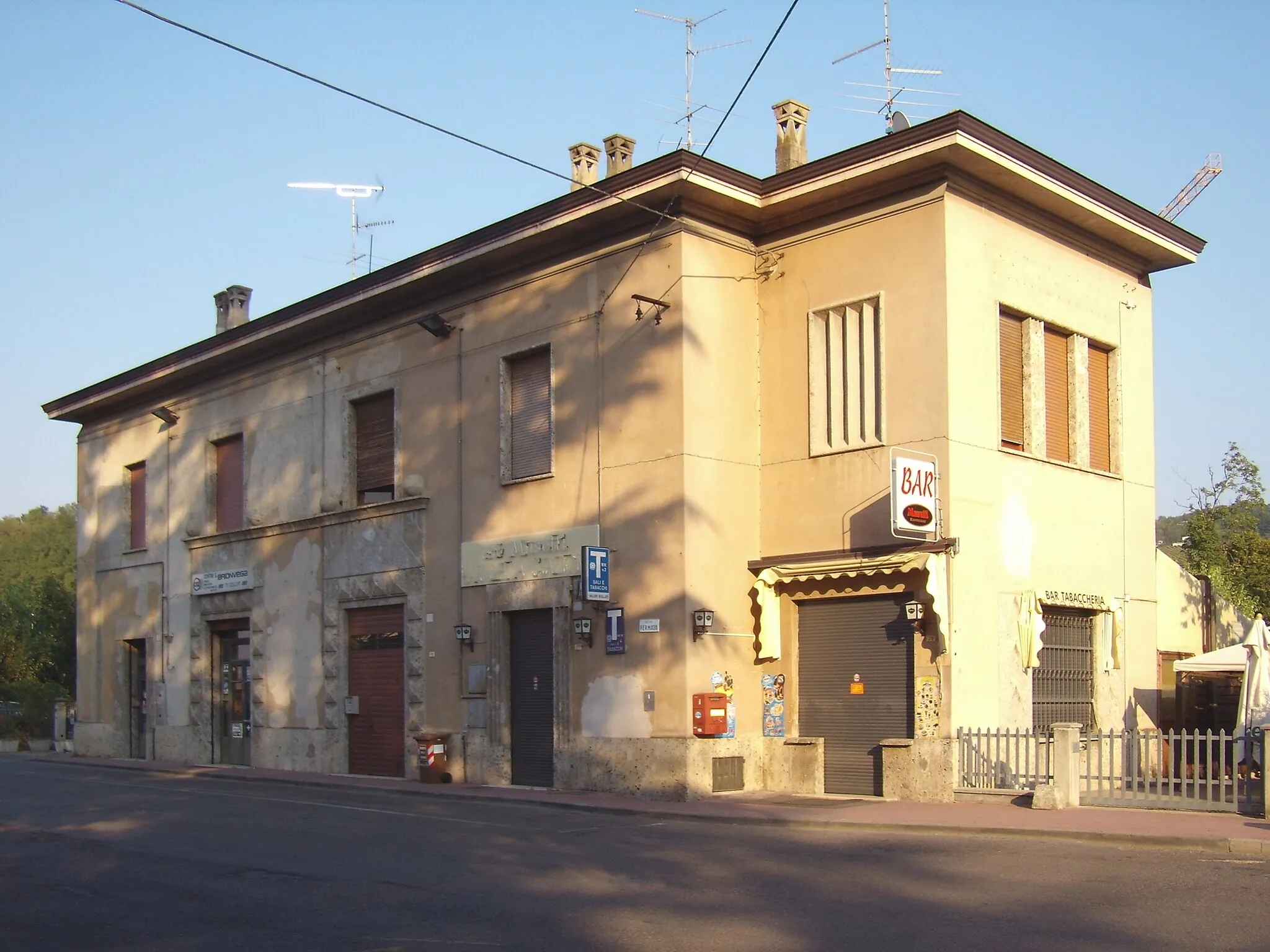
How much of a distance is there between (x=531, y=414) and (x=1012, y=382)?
27.8 feet

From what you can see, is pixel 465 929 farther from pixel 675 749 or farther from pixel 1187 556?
pixel 1187 556

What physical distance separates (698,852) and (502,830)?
3.34 m

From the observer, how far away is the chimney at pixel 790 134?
23.2m

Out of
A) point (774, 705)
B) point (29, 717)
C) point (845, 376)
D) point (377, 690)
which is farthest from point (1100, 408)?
point (29, 717)

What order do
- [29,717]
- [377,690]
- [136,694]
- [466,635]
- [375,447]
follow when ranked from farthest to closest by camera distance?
[29,717], [136,694], [375,447], [377,690], [466,635]

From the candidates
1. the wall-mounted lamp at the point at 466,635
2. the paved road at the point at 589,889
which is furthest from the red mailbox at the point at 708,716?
the wall-mounted lamp at the point at 466,635

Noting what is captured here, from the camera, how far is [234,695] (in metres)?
31.1

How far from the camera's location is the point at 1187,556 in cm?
3522

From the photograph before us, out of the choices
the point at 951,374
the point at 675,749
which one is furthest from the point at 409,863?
the point at 951,374

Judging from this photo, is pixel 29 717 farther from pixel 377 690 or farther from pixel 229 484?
pixel 377 690

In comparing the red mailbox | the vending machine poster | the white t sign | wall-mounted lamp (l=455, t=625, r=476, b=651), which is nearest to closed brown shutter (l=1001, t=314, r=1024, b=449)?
the white t sign

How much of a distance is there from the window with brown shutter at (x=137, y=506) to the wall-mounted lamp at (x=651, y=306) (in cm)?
1867

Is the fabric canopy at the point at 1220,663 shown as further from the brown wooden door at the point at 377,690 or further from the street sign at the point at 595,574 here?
the brown wooden door at the point at 377,690

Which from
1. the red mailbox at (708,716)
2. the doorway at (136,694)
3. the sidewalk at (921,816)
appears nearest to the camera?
the sidewalk at (921,816)
